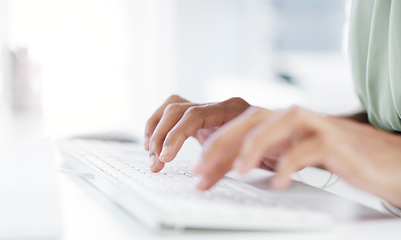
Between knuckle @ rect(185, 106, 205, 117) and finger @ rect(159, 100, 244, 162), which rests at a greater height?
knuckle @ rect(185, 106, 205, 117)

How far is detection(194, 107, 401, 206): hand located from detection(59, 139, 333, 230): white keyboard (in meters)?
0.03

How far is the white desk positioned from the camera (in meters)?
0.42

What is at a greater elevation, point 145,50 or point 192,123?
point 192,123

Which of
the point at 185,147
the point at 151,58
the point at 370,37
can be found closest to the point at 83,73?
the point at 151,58

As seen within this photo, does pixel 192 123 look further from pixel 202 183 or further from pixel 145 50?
pixel 145 50

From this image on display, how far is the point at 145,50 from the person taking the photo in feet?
12.6

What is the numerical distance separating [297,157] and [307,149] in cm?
1

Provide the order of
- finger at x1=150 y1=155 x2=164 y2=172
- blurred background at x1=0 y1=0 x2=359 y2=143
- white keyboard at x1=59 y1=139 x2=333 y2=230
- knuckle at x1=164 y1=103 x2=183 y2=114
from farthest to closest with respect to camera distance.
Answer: blurred background at x1=0 y1=0 x2=359 y2=143
knuckle at x1=164 y1=103 x2=183 y2=114
finger at x1=150 y1=155 x2=164 y2=172
white keyboard at x1=59 y1=139 x2=333 y2=230

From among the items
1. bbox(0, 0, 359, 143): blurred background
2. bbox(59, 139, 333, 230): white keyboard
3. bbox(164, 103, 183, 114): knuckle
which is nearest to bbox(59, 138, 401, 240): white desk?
bbox(59, 139, 333, 230): white keyboard

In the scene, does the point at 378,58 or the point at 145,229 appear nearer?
the point at 145,229

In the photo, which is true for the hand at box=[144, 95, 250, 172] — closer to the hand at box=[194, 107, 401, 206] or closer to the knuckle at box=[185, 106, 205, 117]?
the knuckle at box=[185, 106, 205, 117]

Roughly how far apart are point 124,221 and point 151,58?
135 inches

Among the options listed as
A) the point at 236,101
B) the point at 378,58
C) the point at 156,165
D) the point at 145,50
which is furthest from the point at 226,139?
the point at 145,50

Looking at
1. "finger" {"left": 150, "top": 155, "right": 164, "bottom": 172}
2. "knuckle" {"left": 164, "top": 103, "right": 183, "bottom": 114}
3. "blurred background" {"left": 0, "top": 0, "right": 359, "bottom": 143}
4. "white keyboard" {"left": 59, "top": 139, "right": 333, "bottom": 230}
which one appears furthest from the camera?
"blurred background" {"left": 0, "top": 0, "right": 359, "bottom": 143}
